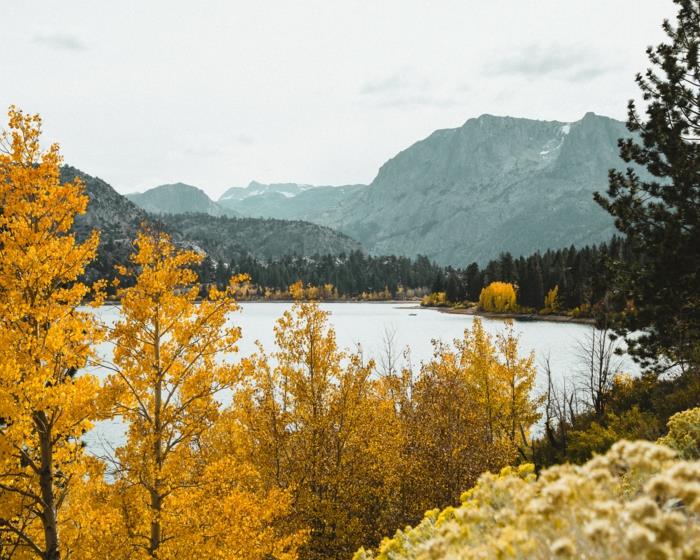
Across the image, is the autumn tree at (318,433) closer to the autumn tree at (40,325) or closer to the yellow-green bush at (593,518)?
the autumn tree at (40,325)

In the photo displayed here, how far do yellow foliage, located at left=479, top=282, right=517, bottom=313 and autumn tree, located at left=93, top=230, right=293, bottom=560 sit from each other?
111m

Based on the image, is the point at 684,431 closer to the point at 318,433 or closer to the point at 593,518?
the point at 593,518

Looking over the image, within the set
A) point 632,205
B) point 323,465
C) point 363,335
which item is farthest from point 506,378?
point 363,335

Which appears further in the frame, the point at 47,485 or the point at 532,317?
the point at 532,317

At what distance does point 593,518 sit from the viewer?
2.46m

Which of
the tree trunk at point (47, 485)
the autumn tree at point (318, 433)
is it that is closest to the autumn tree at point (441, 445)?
the autumn tree at point (318, 433)

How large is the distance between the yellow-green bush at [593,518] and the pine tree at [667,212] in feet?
51.6

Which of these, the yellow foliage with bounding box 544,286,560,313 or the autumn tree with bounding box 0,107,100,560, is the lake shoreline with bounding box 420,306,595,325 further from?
the autumn tree with bounding box 0,107,100,560

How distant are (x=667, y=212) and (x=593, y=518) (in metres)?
17.4

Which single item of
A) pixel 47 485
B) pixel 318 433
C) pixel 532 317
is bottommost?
pixel 532 317

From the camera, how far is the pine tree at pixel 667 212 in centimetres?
1616

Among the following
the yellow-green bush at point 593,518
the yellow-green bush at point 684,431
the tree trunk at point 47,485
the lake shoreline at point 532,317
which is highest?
the yellow-green bush at point 593,518

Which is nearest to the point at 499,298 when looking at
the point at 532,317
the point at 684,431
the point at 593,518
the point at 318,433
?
the point at 532,317

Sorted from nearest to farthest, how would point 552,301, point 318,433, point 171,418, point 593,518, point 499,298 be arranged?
point 593,518, point 171,418, point 318,433, point 552,301, point 499,298
